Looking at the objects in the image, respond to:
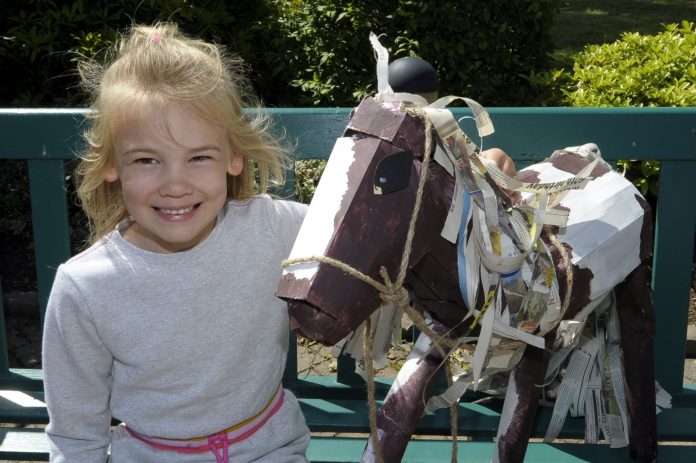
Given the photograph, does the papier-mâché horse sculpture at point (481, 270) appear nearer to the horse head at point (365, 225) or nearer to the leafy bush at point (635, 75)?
the horse head at point (365, 225)

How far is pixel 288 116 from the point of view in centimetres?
218

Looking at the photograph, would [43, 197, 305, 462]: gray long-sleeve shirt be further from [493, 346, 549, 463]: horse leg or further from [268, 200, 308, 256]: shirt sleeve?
[493, 346, 549, 463]: horse leg

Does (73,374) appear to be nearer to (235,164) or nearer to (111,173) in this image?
(111,173)

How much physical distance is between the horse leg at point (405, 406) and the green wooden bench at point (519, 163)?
39cm

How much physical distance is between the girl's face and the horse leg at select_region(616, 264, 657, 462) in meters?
0.94

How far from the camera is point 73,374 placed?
1.73 metres

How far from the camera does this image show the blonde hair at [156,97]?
1680mm

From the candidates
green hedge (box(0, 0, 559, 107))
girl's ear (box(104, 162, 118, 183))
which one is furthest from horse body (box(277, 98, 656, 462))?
green hedge (box(0, 0, 559, 107))

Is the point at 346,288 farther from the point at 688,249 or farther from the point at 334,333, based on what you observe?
the point at 688,249

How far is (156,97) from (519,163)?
1.00 m

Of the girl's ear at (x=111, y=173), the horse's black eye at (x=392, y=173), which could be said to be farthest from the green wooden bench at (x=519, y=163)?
the horse's black eye at (x=392, y=173)

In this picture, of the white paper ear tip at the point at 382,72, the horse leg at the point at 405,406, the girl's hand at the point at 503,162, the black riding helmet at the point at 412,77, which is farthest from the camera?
the girl's hand at the point at 503,162

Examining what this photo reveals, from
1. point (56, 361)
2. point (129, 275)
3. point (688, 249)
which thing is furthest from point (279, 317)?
point (688, 249)

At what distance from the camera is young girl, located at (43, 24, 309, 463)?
1.69 meters
